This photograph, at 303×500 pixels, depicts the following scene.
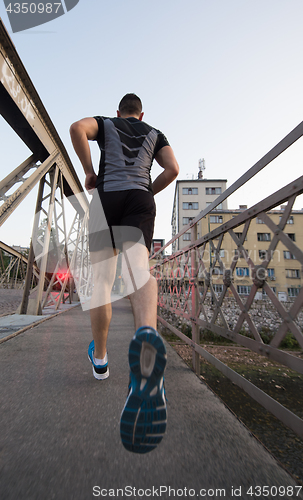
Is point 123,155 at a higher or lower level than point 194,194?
lower

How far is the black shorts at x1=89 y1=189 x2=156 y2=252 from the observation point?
1235mm

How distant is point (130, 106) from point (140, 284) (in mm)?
1232

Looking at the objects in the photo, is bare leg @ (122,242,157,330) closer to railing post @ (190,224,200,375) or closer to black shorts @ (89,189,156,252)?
black shorts @ (89,189,156,252)

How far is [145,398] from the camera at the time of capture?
2.62ft

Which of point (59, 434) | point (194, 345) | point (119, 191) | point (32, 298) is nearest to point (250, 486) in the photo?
point (59, 434)

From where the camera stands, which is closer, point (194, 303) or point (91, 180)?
point (91, 180)

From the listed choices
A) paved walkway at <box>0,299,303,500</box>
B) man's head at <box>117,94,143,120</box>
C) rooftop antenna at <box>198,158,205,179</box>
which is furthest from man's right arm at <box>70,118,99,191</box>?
rooftop antenna at <box>198,158,205,179</box>

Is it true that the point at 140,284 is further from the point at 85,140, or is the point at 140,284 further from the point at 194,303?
the point at 194,303

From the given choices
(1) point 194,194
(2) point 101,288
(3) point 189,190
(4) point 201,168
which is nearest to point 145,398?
(2) point 101,288

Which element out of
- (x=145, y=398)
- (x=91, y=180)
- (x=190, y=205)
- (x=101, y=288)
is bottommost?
(x=145, y=398)

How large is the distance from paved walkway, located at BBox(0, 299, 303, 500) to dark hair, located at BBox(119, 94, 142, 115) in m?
1.79

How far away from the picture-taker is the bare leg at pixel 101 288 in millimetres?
1380

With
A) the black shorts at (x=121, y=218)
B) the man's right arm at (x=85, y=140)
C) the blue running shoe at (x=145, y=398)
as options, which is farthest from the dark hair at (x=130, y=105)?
the blue running shoe at (x=145, y=398)

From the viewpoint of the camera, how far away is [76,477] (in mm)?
775
